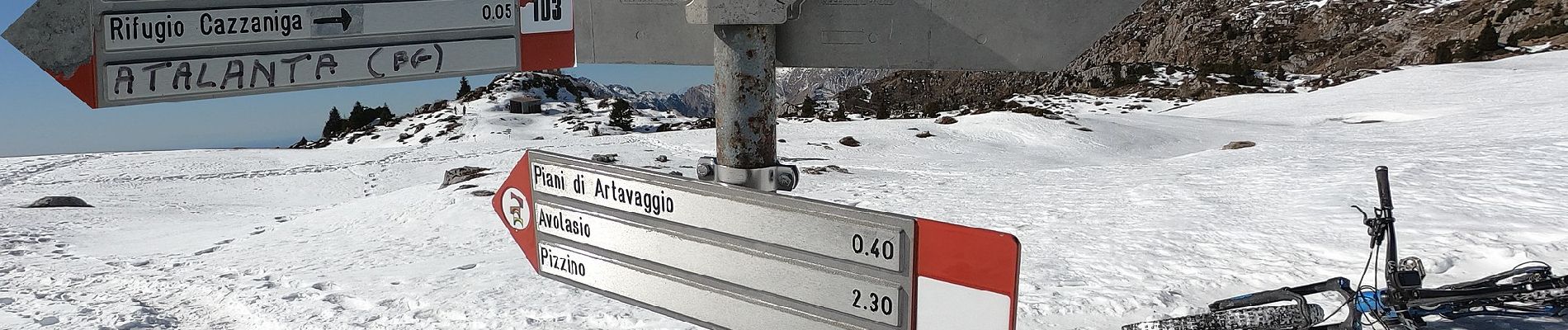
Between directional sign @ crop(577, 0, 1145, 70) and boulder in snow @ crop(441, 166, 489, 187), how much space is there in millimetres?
12386

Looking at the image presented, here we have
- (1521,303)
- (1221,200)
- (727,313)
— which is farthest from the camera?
(1221,200)

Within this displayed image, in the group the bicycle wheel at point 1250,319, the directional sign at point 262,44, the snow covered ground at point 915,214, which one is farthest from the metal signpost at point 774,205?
the snow covered ground at point 915,214

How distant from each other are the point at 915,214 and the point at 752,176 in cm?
906

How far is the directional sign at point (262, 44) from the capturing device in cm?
208

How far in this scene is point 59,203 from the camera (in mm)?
13578

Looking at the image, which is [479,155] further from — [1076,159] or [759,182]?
[759,182]

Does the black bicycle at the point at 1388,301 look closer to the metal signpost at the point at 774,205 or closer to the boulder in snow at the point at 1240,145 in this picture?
the metal signpost at the point at 774,205

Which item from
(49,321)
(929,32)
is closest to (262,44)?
(929,32)

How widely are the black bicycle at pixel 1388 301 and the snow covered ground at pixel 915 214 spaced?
3.45 feet

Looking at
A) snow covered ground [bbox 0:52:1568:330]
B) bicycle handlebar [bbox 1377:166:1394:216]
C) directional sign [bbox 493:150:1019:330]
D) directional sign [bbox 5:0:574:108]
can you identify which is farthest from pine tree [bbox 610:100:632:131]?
directional sign [bbox 5:0:574:108]

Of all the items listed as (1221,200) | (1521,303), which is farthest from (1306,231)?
(1521,303)

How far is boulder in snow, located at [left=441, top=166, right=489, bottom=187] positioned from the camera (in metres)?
14.0

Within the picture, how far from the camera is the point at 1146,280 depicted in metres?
7.18

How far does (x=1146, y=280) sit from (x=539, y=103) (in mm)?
29029
